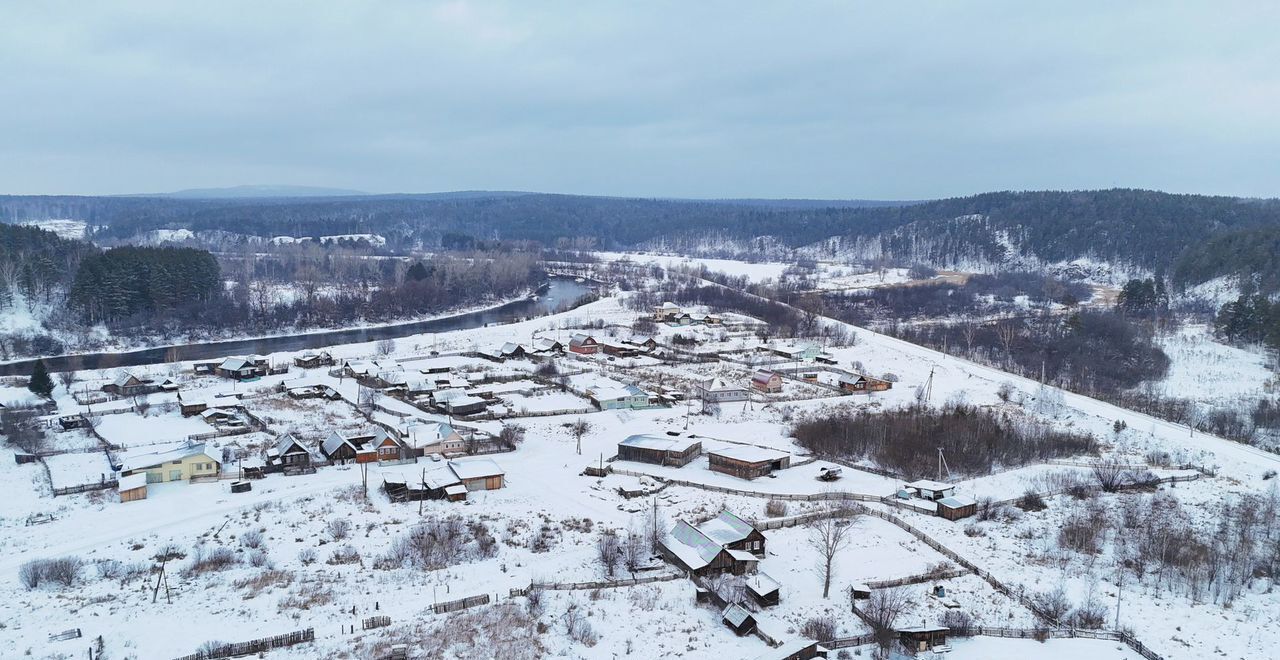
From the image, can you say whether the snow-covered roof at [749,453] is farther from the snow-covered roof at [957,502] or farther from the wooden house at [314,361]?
the wooden house at [314,361]

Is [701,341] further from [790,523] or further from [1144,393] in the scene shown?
[790,523]

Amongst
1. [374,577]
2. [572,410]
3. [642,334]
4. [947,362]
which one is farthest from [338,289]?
[374,577]

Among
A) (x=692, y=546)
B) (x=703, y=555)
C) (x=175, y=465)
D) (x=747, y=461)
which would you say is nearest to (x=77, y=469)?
(x=175, y=465)

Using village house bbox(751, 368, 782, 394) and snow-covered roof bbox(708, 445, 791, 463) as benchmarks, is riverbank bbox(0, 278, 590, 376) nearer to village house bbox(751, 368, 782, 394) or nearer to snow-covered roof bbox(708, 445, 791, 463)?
village house bbox(751, 368, 782, 394)

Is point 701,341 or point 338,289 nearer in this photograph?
point 701,341

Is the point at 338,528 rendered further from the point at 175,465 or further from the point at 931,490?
the point at 931,490

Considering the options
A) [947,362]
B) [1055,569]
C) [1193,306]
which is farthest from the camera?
[1193,306]
